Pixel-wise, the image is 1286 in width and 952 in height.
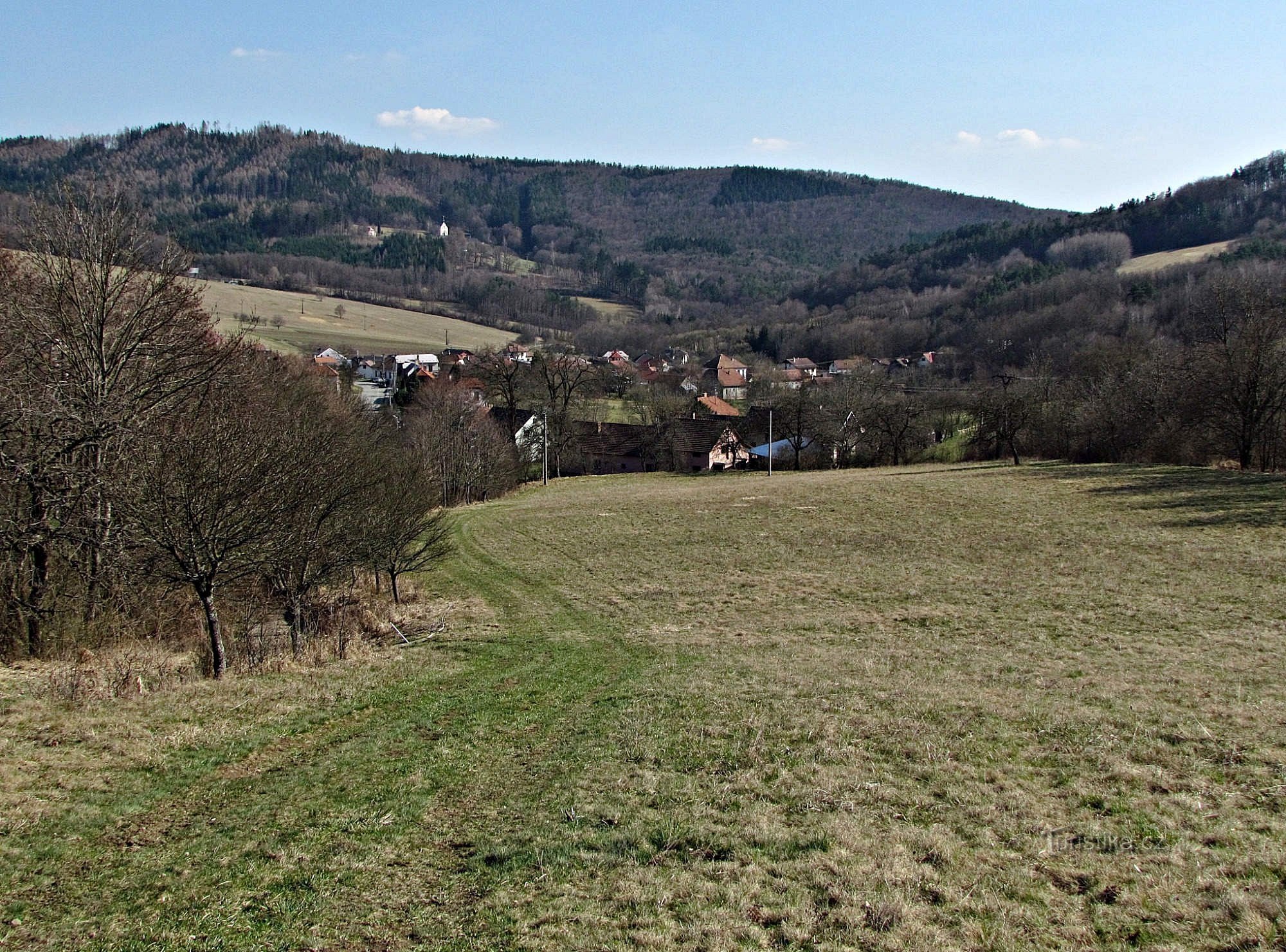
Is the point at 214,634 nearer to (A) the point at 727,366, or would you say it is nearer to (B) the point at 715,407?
(B) the point at 715,407

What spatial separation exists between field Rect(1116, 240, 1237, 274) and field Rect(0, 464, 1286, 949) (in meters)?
123

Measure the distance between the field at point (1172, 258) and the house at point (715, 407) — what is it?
69917 mm

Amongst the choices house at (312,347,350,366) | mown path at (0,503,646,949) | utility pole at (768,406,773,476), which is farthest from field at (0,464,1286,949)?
house at (312,347,350,366)

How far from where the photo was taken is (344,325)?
428 feet

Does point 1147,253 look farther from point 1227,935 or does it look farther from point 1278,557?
point 1227,935

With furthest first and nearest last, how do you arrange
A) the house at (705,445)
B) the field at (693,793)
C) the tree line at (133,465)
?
the house at (705,445)
the tree line at (133,465)
the field at (693,793)

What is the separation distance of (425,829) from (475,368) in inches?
2837

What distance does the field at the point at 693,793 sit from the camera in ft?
19.2

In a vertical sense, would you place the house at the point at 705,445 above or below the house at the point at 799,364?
below

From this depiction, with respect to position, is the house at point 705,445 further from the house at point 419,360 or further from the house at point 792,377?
the house at point 419,360

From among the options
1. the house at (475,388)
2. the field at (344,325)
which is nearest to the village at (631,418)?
the house at (475,388)

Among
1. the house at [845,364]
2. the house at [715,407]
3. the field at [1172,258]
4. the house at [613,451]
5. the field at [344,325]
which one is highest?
the field at [1172,258]

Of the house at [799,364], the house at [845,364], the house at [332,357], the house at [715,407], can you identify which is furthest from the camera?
the house at [799,364]

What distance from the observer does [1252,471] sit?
41094 millimetres
